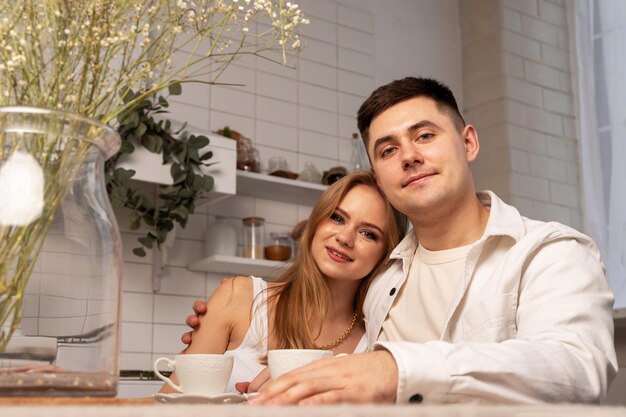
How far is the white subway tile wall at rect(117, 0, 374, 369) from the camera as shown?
3.19 m

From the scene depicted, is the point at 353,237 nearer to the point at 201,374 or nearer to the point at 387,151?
the point at 387,151

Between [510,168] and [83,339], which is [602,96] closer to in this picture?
[510,168]

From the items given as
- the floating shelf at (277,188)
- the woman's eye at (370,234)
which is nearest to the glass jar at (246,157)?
the floating shelf at (277,188)

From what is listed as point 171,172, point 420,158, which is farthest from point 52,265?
point 171,172

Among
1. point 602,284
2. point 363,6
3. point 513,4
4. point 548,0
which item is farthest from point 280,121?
point 602,284

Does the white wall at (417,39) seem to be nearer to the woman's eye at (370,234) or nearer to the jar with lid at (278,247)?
the jar with lid at (278,247)

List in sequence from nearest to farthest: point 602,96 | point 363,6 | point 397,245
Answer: point 397,245 → point 602,96 → point 363,6

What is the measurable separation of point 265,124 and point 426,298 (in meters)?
1.92

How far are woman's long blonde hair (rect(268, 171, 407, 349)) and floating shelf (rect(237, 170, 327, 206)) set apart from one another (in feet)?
3.20

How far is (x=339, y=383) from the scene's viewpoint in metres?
0.82

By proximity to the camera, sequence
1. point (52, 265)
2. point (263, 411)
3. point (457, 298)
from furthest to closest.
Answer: point (457, 298), point (52, 265), point (263, 411)

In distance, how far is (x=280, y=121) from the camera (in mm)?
3750

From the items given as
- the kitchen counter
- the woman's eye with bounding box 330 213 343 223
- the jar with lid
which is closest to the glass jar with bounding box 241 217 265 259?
the jar with lid

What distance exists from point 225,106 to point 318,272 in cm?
152
